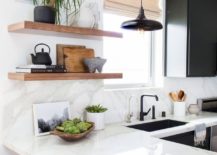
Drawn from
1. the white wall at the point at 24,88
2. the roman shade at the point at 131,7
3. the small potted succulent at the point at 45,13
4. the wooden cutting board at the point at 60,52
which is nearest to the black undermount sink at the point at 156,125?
the white wall at the point at 24,88

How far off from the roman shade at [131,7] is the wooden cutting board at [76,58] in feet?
1.81

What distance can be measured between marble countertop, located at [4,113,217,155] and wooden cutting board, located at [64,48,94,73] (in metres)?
0.54

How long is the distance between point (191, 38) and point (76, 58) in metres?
1.37

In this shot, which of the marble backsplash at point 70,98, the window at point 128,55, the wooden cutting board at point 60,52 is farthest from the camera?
the window at point 128,55

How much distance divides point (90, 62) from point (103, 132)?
1.92ft

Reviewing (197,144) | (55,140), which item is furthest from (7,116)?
(197,144)

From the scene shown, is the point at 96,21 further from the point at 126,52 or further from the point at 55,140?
the point at 55,140

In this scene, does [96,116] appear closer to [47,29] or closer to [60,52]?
[60,52]

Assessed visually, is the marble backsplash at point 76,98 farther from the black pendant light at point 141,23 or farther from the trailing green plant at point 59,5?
the black pendant light at point 141,23

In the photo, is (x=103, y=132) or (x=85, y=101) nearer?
(x=103, y=132)

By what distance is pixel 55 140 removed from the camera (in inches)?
73.7

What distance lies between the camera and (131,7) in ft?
8.64

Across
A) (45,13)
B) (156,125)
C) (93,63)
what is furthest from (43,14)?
(156,125)

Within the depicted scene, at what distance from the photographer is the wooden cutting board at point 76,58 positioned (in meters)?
2.08
